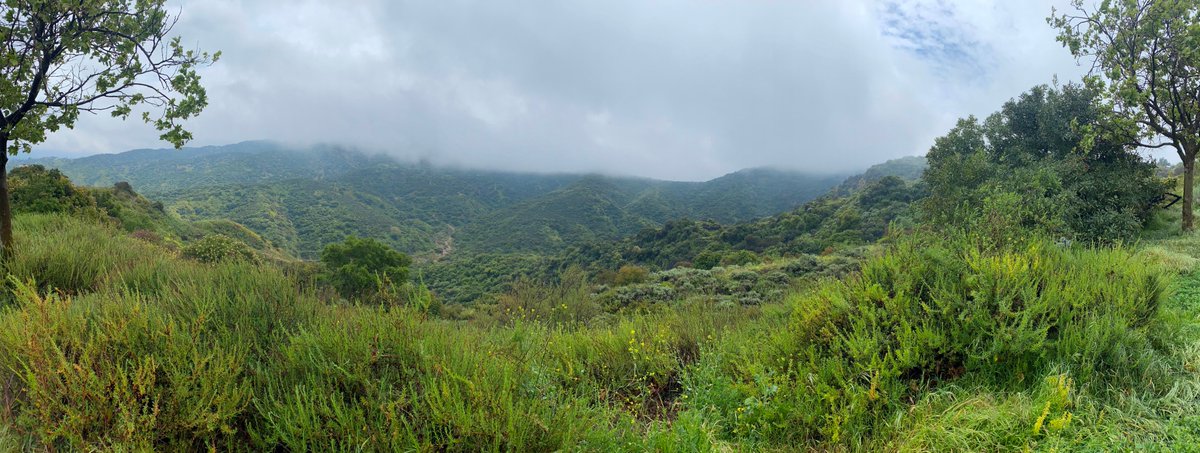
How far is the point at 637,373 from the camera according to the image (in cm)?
520

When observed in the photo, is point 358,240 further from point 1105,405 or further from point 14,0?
point 1105,405

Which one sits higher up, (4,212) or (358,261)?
(4,212)

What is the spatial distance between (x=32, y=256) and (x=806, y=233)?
55.2 m

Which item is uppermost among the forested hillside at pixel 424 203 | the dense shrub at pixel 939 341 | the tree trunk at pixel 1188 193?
the tree trunk at pixel 1188 193

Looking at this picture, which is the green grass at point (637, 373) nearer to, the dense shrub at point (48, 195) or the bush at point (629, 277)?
the dense shrub at point (48, 195)

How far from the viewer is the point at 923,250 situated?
5.20 metres

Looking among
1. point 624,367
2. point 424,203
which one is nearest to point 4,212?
point 624,367

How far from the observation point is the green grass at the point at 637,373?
2.54 m

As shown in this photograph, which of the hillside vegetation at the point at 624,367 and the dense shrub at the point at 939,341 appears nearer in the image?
the hillside vegetation at the point at 624,367

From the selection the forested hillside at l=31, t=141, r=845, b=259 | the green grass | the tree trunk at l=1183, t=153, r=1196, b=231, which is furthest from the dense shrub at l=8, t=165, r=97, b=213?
the forested hillside at l=31, t=141, r=845, b=259

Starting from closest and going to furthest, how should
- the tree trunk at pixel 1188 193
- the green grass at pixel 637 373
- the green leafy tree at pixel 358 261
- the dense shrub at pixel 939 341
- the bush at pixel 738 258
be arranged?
the green grass at pixel 637 373 < the dense shrub at pixel 939 341 < the tree trunk at pixel 1188 193 < the green leafy tree at pixel 358 261 < the bush at pixel 738 258

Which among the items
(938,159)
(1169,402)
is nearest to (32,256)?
(1169,402)

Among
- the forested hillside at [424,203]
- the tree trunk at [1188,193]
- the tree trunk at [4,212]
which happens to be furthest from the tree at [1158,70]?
the forested hillside at [424,203]

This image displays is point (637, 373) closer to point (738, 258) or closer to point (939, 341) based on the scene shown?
point (939, 341)
